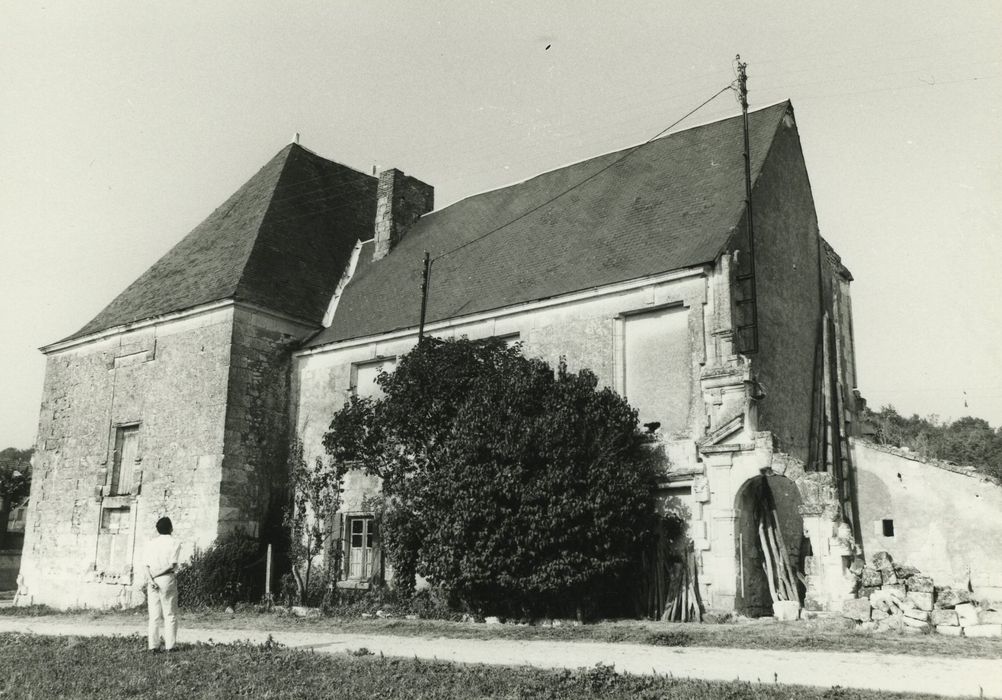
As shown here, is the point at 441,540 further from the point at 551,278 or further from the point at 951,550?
the point at 951,550

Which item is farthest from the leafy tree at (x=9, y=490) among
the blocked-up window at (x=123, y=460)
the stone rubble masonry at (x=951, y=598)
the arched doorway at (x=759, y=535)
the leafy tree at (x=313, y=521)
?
the stone rubble masonry at (x=951, y=598)

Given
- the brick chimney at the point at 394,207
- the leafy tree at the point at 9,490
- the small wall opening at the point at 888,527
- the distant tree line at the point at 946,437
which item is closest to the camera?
the small wall opening at the point at 888,527

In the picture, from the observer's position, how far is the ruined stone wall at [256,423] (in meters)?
18.5

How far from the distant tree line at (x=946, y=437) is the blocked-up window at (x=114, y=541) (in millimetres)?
19078

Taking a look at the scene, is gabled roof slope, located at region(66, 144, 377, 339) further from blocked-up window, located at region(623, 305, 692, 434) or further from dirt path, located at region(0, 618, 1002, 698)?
dirt path, located at region(0, 618, 1002, 698)

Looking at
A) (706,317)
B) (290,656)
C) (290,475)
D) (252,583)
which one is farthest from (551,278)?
(290,656)

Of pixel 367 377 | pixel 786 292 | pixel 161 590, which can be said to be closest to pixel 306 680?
pixel 161 590

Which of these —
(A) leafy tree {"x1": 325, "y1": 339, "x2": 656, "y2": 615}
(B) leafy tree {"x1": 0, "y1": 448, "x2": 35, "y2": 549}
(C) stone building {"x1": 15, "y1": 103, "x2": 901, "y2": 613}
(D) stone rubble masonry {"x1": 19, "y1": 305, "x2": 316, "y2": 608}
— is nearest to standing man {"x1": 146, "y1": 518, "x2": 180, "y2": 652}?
(A) leafy tree {"x1": 325, "y1": 339, "x2": 656, "y2": 615}

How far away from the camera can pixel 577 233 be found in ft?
59.3

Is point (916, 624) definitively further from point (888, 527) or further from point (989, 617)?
point (888, 527)

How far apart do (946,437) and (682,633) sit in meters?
34.2

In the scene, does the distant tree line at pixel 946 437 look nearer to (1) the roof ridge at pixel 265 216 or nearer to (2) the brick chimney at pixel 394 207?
(2) the brick chimney at pixel 394 207

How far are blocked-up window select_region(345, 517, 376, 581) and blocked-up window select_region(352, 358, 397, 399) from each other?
2.61 m

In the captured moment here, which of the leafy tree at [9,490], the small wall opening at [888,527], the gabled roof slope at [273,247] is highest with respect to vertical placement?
the gabled roof slope at [273,247]
